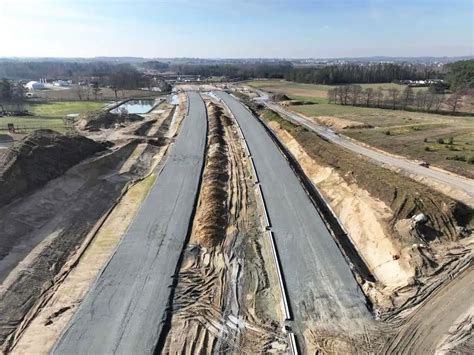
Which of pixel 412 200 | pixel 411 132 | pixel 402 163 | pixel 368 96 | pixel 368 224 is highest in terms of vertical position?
pixel 368 96

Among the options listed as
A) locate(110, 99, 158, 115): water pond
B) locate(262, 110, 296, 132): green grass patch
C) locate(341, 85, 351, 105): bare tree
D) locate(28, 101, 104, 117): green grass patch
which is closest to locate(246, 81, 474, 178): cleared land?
locate(262, 110, 296, 132): green grass patch

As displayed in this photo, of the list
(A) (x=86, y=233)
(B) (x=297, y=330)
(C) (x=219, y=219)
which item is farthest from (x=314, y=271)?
(A) (x=86, y=233)

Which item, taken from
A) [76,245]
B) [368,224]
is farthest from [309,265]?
Answer: [76,245]

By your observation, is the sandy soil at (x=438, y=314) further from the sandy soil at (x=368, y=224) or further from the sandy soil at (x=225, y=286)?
the sandy soil at (x=225, y=286)

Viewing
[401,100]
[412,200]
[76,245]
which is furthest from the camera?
[401,100]

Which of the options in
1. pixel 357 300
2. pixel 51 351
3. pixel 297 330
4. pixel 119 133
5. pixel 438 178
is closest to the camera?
pixel 51 351

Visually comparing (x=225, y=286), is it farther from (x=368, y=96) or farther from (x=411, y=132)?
(x=368, y=96)

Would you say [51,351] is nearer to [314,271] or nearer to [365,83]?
[314,271]

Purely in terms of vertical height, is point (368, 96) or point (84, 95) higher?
point (368, 96)
